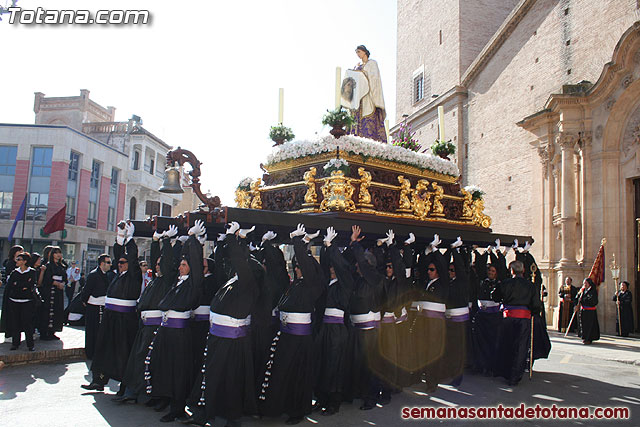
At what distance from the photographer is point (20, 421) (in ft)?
18.0

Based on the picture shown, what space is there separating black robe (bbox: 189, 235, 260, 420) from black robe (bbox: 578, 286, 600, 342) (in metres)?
10.2

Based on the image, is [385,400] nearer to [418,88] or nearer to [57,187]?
[418,88]

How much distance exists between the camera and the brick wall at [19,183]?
27.9 metres

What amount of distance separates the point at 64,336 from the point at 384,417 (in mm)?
7768

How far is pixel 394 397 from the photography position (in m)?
7.11

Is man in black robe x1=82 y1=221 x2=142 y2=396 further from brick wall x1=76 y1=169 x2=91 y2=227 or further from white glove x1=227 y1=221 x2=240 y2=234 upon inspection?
brick wall x1=76 y1=169 x2=91 y2=227

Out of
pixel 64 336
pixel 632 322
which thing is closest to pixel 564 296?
pixel 632 322

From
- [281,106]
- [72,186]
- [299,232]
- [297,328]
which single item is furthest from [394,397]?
[72,186]

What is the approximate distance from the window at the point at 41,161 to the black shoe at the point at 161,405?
85.3 ft

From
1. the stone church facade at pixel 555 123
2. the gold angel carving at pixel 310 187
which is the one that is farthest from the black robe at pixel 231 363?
the stone church facade at pixel 555 123

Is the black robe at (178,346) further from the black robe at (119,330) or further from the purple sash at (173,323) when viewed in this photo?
the black robe at (119,330)

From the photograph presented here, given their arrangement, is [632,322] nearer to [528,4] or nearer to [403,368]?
[403,368]

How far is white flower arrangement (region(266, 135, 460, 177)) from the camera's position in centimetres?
782

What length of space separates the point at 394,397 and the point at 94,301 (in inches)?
196
